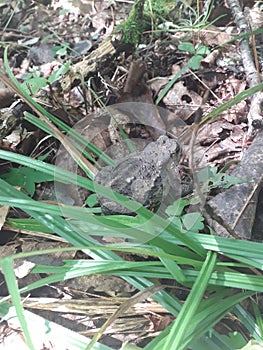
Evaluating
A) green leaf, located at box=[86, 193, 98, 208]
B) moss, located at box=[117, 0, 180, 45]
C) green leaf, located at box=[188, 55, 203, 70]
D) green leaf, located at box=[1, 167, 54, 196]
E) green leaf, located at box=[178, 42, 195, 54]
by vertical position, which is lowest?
green leaf, located at box=[86, 193, 98, 208]

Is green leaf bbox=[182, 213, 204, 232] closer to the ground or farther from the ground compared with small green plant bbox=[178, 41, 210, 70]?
closer to the ground

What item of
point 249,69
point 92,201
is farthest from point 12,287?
point 249,69

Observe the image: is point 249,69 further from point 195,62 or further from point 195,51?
point 195,51

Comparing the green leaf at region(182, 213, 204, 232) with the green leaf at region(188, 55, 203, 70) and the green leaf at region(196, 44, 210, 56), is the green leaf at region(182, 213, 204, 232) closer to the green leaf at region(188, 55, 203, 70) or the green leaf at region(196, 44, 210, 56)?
the green leaf at region(188, 55, 203, 70)

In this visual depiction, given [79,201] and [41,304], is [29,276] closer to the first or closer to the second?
[41,304]

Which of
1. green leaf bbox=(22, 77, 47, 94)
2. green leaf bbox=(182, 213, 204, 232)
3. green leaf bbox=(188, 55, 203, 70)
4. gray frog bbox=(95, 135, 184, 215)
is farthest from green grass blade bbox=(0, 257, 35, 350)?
green leaf bbox=(188, 55, 203, 70)

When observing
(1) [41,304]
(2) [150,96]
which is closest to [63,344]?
(1) [41,304]
